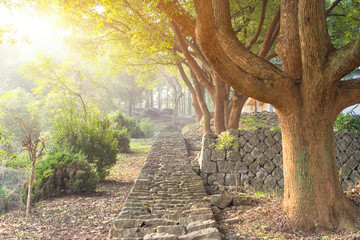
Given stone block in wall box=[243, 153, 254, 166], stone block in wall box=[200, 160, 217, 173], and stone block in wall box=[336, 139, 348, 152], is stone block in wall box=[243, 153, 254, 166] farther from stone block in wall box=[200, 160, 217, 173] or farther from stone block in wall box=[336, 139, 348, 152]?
stone block in wall box=[336, 139, 348, 152]

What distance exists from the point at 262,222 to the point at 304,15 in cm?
286

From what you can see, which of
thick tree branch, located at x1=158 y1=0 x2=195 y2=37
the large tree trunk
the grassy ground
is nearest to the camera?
the large tree trunk

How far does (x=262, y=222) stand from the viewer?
3.75 meters

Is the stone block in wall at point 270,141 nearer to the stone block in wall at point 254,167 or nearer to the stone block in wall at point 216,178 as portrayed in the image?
the stone block in wall at point 254,167

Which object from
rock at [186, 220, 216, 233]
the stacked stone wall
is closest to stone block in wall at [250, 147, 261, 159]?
the stacked stone wall

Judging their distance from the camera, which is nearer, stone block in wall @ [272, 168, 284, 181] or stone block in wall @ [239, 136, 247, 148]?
stone block in wall @ [272, 168, 284, 181]

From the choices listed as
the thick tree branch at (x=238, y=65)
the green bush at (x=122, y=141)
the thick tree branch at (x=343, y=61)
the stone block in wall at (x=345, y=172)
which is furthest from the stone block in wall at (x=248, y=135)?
the green bush at (x=122, y=141)

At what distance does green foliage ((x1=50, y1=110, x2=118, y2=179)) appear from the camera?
24.2 feet

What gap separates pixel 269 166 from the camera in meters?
6.71

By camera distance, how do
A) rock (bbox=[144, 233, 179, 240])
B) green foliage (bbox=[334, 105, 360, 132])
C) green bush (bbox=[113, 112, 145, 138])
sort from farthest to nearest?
green bush (bbox=[113, 112, 145, 138]) < green foliage (bbox=[334, 105, 360, 132]) < rock (bbox=[144, 233, 179, 240])

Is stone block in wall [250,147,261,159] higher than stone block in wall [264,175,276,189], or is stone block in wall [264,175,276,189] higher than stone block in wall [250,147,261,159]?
stone block in wall [250,147,261,159]

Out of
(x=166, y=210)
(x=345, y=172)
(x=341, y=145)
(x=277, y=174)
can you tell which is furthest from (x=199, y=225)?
(x=341, y=145)

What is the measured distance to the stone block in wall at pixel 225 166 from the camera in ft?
22.2

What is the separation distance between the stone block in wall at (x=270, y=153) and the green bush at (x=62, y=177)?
4.12 m
